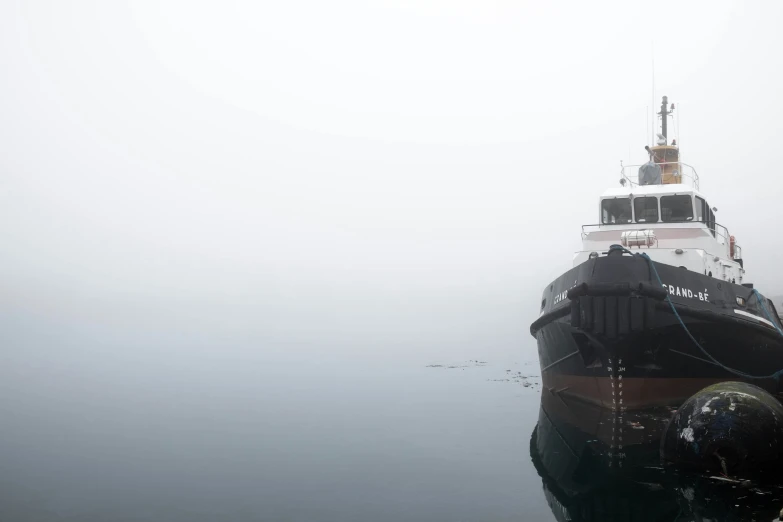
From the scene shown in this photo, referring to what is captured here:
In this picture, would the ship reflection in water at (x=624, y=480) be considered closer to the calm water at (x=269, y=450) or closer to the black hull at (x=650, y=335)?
the calm water at (x=269, y=450)

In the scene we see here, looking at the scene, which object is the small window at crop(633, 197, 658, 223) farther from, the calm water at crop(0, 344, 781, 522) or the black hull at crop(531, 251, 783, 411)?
the calm water at crop(0, 344, 781, 522)

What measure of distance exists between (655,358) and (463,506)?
577 centimetres

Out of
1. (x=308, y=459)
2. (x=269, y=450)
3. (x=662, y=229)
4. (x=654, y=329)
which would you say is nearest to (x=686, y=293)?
(x=654, y=329)

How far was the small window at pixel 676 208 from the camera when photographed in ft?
49.2

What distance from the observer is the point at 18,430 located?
13.6m

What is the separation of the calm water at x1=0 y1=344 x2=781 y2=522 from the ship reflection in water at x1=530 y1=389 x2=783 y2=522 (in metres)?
0.04

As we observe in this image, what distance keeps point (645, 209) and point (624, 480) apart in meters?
8.42

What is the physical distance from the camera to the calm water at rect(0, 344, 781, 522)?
26.8ft

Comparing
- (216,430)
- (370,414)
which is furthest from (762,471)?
(216,430)

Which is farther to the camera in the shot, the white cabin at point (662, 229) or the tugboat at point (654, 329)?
the white cabin at point (662, 229)

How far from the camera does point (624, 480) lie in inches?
359

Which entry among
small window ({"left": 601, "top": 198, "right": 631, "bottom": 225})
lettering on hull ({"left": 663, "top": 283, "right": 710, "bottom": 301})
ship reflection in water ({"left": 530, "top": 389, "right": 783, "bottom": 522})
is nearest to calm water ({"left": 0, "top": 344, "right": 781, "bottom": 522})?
ship reflection in water ({"left": 530, "top": 389, "right": 783, "bottom": 522})

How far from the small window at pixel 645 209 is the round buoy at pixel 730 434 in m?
7.13

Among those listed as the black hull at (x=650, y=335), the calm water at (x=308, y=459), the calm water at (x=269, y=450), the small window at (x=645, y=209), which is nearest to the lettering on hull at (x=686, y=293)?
the black hull at (x=650, y=335)
